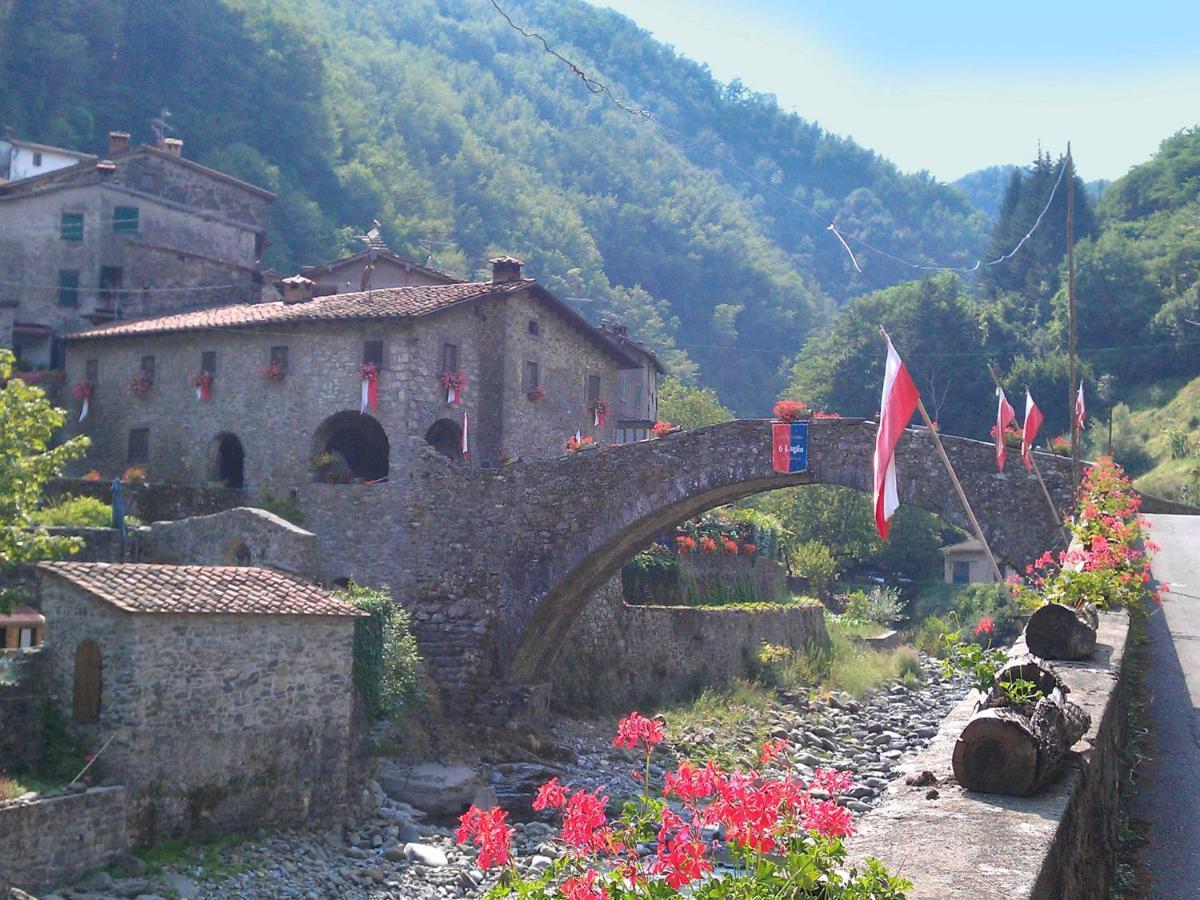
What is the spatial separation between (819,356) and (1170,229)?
17.3 meters

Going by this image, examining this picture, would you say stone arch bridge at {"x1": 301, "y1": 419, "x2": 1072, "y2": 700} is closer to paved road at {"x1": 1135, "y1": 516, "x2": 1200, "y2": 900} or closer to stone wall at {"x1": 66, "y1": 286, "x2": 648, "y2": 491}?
stone wall at {"x1": 66, "y1": 286, "x2": 648, "y2": 491}

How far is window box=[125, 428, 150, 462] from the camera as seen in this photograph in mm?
30625

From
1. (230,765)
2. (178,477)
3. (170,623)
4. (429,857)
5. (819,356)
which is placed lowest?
(429,857)

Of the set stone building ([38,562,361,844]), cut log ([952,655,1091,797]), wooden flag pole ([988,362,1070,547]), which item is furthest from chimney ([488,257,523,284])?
cut log ([952,655,1091,797])

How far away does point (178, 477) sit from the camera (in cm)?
2962

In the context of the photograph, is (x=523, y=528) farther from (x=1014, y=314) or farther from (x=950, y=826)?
(x=1014, y=314)

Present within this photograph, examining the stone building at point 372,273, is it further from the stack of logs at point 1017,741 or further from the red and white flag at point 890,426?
the stack of logs at point 1017,741

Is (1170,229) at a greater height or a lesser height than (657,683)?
greater

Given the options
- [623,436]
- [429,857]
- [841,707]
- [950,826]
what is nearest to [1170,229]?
[623,436]

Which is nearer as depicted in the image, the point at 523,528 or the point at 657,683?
the point at 523,528

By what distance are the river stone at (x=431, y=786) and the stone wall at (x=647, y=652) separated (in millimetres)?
5037

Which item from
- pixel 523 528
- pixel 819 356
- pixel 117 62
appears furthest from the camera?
pixel 819 356

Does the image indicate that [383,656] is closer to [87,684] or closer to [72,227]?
[87,684]

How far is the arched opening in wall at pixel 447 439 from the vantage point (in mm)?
29438
